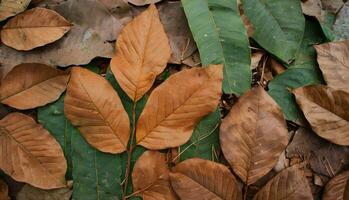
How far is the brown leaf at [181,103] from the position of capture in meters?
0.83

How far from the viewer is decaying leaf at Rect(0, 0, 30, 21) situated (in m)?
0.89

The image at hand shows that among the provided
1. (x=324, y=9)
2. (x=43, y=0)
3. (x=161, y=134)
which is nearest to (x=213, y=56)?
(x=161, y=134)

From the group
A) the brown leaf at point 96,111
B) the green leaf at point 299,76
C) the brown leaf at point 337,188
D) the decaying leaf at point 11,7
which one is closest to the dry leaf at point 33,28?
the decaying leaf at point 11,7

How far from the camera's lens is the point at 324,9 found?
946mm

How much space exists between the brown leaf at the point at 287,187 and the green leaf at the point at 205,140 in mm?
129

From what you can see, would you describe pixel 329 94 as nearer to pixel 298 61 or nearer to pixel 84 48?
pixel 298 61

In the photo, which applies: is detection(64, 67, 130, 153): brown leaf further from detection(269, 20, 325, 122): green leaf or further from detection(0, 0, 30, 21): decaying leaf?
detection(269, 20, 325, 122): green leaf

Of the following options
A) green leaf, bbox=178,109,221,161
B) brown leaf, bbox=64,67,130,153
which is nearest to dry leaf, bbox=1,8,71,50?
brown leaf, bbox=64,67,130,153

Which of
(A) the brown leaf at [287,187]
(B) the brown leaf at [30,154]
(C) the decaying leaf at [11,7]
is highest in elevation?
(C) the decaying leaf at [11,7]

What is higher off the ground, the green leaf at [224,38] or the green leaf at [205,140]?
the green leaf at [224,38]

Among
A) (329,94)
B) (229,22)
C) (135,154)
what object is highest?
(229,22)

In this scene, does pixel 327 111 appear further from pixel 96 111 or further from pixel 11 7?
pixel 11 7

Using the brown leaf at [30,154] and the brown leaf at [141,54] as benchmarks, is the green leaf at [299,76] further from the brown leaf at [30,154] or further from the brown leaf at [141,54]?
the brown leaf at [30,154]

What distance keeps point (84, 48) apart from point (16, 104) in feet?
0.63
